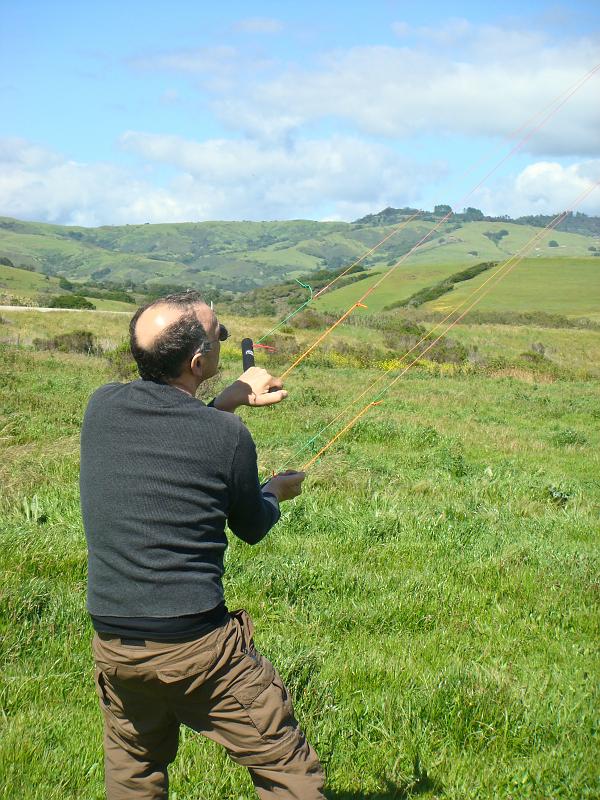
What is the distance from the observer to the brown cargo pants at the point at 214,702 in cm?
234

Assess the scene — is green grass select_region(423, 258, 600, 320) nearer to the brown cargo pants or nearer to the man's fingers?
the man's fingers

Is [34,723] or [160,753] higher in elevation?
[160,753]

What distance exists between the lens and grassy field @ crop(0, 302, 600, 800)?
345 cm

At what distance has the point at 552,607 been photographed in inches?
208

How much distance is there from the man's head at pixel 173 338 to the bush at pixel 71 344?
2269 centimetres

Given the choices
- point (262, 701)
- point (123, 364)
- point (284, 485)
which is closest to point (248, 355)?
point (284, 485)

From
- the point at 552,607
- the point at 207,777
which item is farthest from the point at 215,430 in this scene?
the point at 552,607

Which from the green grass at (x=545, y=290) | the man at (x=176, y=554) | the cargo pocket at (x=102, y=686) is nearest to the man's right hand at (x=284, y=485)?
the man at (x=176, y=554)

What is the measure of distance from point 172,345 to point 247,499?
0.55 meters

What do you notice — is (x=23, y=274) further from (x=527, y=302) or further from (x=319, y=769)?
(x=319, y=769)

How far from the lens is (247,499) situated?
246 centimetres

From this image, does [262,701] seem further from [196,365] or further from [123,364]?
[123,364]

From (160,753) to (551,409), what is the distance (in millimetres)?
15788

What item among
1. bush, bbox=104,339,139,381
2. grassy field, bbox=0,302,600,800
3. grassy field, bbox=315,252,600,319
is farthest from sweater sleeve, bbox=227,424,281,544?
grassy field, bbox=315,252,600,319
